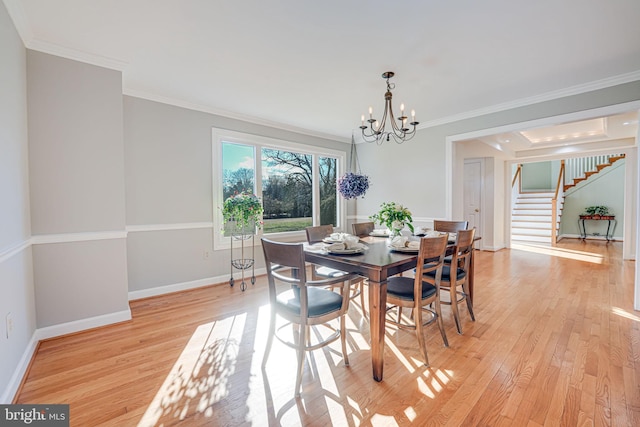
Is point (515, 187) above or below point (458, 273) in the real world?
above

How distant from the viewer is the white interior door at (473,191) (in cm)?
682

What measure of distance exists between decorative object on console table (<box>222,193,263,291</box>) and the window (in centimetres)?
21

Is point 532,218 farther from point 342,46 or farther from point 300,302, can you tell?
point 300,302

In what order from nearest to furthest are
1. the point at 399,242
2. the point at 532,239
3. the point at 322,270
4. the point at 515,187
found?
the point at 399,242 < the point at 322,270 < the point at 532,239 < the point at 515,187

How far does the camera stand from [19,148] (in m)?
2.13

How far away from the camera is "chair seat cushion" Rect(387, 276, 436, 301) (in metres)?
2.16

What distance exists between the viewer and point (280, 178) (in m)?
4.93

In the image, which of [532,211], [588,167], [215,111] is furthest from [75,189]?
[588,167]

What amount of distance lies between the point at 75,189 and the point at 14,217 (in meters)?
0.69

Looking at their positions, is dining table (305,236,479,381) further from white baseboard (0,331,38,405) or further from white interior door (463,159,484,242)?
white interior door (463,159,484,242)

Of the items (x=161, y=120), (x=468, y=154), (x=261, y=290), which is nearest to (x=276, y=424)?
(x=261, y=290)

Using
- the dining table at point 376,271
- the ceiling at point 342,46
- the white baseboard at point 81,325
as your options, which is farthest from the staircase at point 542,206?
the white baseboard at point 81,325

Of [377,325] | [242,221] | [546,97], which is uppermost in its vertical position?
[546,97]

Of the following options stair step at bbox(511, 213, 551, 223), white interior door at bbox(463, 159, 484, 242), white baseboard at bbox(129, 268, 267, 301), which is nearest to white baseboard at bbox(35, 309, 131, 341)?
white baseboard at bbox(129, 268, 267, 301)
